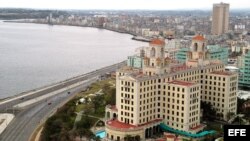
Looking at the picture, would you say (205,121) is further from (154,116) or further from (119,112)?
(119,112)

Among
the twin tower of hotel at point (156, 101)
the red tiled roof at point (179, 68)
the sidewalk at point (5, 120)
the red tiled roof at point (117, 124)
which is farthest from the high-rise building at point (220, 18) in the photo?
the red tiled roof at point (117, 124)

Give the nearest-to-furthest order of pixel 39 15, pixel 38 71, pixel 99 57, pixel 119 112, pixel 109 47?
1. pixel 119 112
2. pixel 38 71
3. pixel 99 57
4. pixel 109 47
5. pixel 39 15

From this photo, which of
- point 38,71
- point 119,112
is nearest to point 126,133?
point 119,112

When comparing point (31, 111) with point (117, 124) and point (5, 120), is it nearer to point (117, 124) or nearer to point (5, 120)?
point (5, 120)

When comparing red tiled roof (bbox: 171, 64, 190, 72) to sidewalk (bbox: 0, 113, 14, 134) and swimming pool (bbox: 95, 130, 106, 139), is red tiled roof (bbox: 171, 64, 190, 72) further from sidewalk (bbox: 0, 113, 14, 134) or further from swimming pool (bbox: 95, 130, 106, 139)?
sidewalk (bbox: 0, 113, 14, 134)

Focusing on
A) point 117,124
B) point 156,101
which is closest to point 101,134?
point 117,124
